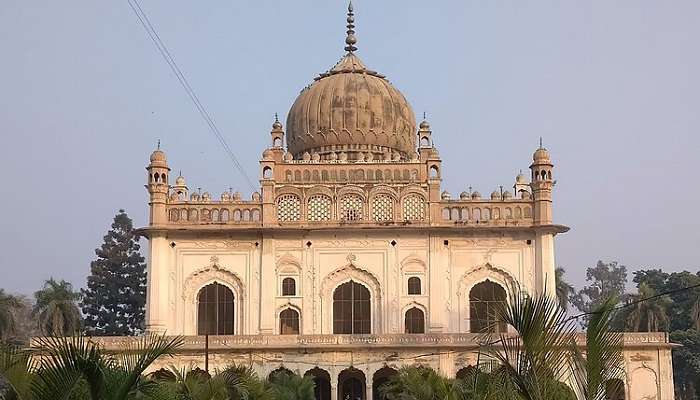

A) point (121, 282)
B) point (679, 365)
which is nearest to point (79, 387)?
point (679, 365)

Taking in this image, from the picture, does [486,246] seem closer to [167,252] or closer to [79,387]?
[167,252]

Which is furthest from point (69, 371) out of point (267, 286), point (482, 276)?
point (482, 276)

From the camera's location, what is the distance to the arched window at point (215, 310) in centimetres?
3212

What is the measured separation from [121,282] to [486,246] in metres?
24.0

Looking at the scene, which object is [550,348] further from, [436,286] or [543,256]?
[543,256]

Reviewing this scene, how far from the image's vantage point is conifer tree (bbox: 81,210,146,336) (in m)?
49.2

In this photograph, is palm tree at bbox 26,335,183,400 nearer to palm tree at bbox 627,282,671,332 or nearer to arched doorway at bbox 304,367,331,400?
arched doorway at bbox 304,367,331,400

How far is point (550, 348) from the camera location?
7.51m

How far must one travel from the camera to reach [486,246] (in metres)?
32.2

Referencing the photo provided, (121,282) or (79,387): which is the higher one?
(121,282)

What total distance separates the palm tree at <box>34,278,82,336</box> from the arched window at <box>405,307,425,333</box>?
457 inches

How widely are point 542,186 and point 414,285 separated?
5.19m

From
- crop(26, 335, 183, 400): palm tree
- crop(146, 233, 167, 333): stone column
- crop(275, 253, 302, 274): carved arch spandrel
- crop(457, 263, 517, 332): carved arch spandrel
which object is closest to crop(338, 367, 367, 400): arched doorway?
crop(275, 253, 302, 274): carved arch spandrel

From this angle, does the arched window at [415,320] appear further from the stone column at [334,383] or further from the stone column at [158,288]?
the stone column at [158,288]
